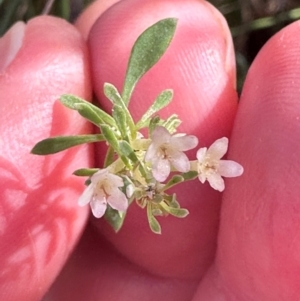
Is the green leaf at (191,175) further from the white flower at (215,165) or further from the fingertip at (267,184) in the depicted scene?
the fingertip at (267,184)

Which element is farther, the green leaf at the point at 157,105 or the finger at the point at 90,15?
the finger at the point at 90,15

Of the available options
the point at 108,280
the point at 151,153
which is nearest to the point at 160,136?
the point at 151,153

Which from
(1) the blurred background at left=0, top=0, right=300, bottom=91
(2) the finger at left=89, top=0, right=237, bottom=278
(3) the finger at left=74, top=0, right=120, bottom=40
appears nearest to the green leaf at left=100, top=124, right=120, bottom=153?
(2) the finger at left=89, top=0, right=237, bottom=278

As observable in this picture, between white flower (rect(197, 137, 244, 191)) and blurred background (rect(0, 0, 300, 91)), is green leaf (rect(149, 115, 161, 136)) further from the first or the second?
blurred background (rect(0, 0, 300, 91))

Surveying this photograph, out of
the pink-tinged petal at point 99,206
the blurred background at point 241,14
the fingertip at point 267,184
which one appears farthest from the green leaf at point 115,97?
the blurred background at point 241,14

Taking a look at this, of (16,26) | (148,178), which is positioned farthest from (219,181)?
(16,26)

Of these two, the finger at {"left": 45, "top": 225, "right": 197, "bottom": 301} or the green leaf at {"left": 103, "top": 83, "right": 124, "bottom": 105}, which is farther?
the finger at {"left": 45, "top": 225, "right": 197, "bottom": 301}

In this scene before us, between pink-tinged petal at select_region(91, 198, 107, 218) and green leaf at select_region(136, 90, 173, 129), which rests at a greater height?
green leaf at select_region(136, 90, 173, 129)

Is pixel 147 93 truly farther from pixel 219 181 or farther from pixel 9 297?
pixel 9 297
